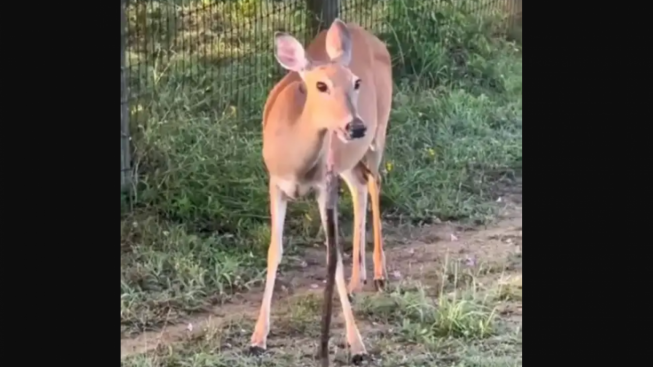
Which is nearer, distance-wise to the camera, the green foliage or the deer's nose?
the deer's nose

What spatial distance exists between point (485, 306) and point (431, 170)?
25cm

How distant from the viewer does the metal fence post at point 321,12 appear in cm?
152

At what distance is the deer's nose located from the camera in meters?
1.43

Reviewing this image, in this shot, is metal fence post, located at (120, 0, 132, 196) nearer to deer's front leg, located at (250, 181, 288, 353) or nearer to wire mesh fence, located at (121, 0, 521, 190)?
wire mesh fence, located at (121, 0, 521, 190)

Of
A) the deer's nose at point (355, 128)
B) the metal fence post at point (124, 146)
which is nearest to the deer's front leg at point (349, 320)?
the deer's nose at point (355, 128)

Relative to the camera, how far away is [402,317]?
1.50 meters

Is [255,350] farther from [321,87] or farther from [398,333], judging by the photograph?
[321,87]

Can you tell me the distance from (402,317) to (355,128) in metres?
0.34

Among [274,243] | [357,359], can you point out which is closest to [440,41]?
[274,243]

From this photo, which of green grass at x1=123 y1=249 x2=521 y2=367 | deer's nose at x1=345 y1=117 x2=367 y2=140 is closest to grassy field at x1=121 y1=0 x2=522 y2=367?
green grass at x1=123 y1=249 x2=521 y2=367

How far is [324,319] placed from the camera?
148 cm

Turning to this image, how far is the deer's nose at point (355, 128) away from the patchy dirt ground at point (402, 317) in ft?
0.71
